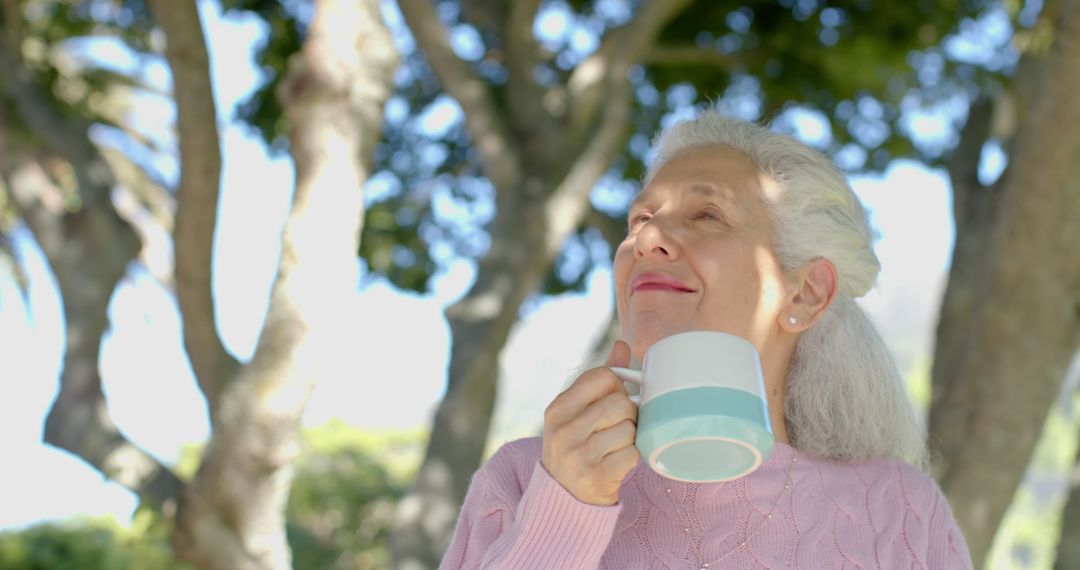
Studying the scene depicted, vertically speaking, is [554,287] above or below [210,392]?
below

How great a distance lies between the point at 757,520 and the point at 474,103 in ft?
14.2

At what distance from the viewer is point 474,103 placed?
6.30m

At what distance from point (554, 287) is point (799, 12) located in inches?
107

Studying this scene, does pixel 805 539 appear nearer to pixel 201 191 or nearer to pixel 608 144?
pixel 201 191

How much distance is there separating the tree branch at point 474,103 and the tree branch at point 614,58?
1.89 ft

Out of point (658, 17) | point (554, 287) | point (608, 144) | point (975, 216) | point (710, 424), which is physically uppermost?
point (710, 424)

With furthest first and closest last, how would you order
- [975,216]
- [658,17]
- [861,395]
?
[658,17]
[975,216]
[861,395]

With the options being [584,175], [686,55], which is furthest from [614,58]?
[686,55]

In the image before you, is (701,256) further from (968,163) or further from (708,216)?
(968,163)

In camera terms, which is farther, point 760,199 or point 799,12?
point 799,12

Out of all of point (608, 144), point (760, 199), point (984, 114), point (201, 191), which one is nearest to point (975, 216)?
point (984, 114)

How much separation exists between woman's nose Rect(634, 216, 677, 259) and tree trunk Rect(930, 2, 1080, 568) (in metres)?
2.42

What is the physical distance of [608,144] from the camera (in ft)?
20.9

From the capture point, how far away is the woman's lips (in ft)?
7.15
